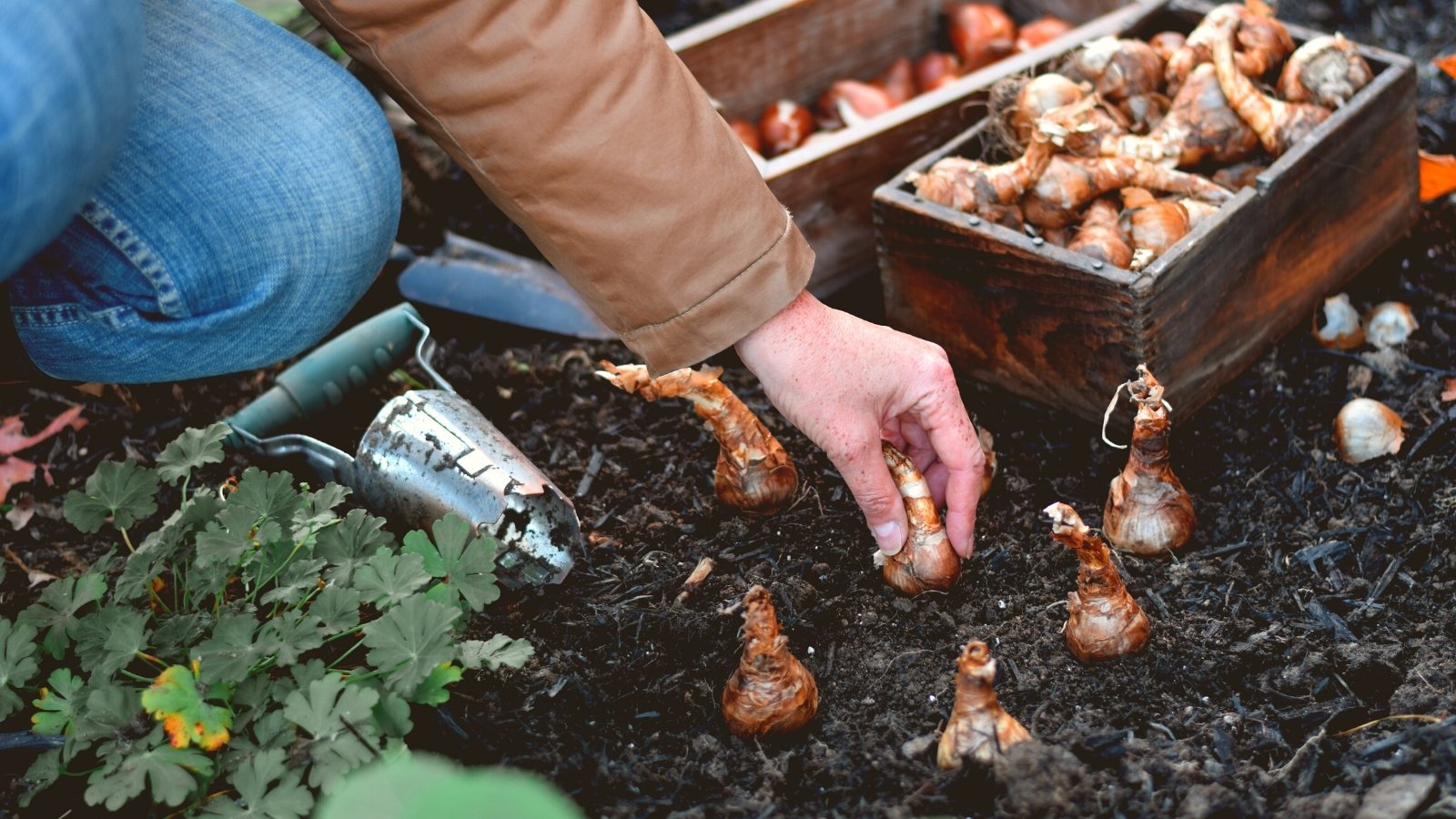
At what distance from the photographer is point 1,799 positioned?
64.6 inches

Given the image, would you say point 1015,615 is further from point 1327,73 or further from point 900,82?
point 900,82

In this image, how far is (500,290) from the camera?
268cm

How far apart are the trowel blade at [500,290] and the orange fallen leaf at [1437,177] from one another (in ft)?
5.98

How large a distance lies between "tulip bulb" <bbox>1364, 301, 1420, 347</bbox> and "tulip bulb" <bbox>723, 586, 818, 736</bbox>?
1440 millimetres

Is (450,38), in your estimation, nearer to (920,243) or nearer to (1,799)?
(920,243)

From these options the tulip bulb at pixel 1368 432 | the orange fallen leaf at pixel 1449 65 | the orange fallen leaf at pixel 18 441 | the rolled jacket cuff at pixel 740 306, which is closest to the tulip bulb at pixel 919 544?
the rolled jacket cuff at pixel 740 306

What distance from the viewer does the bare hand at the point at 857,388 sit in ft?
5.40

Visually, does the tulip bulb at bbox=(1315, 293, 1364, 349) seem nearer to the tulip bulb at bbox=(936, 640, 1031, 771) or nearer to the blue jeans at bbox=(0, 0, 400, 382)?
the tulip bulb at bbox=(936, 640, 1031, 771)

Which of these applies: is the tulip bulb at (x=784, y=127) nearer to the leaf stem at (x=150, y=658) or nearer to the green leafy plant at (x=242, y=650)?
the green leafy plant at (x=242, y=650)

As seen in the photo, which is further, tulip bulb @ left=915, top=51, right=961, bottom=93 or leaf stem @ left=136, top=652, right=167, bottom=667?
tulip bulb @ left=915, top=51, right=961, bottom=93

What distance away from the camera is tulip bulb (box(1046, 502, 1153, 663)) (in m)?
1.62

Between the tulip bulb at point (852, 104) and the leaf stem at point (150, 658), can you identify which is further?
the tulip bulb at point (852, 104)

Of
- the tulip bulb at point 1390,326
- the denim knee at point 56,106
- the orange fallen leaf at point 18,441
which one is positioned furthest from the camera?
the orange fallen leaf at point 18,441

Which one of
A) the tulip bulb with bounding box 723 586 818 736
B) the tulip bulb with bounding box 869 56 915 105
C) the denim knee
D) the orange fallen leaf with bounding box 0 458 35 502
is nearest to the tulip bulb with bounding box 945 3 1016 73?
the tulip bulb with bounding box 869 56 915 105
